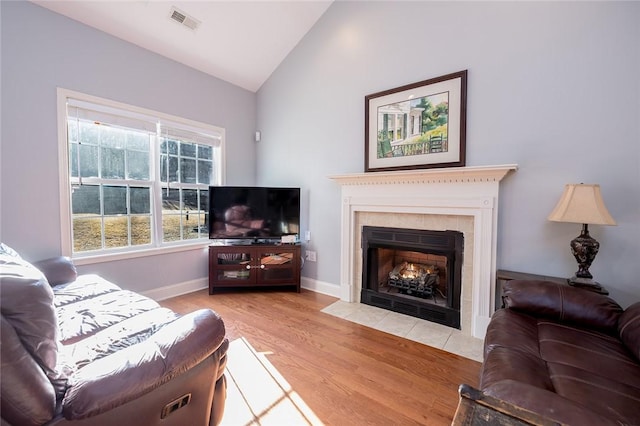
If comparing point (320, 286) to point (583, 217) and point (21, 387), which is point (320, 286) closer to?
point (583, 217)

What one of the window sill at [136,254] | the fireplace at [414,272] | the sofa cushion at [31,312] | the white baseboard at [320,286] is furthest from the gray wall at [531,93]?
the sofa cushion at [31,312]

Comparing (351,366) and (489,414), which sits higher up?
(489,414)

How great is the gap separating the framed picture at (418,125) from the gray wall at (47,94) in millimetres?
2349

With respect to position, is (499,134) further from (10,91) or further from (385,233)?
(10,91)

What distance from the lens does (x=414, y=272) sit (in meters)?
2.82

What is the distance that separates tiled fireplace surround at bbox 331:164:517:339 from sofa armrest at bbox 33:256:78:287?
2426 mm

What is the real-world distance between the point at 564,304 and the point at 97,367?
229 centimetres

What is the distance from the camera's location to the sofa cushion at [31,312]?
2.38 feet

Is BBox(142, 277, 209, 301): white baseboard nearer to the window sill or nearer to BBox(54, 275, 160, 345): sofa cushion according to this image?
the window sill

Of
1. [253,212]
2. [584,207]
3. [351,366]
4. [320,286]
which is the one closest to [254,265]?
[253,212]

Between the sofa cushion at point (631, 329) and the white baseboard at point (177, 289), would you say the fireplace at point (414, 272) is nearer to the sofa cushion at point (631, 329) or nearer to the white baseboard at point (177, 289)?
the sofa cushion at point (631, 329)

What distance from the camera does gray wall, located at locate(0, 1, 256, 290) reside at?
204 cm

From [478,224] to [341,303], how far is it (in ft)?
5.25

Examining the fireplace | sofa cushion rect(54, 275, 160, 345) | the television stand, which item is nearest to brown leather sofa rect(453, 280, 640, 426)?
the fireplace
